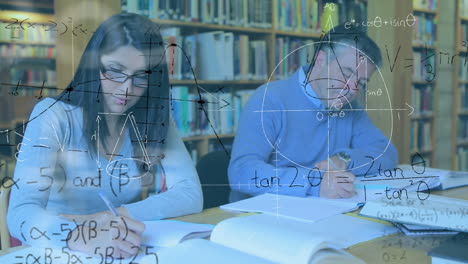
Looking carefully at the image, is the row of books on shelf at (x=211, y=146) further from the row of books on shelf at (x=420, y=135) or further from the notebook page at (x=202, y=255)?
the row of books on shelf at (x=420, y=135)

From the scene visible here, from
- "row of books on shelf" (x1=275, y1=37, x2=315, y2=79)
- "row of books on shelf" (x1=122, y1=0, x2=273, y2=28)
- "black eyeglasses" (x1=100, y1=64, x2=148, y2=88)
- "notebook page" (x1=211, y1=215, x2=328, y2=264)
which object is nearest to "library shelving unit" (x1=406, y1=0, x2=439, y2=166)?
"row of books on shelf" (x1=275, y1=37, x2=315, y2=79)

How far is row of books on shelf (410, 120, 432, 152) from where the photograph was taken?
1.06m

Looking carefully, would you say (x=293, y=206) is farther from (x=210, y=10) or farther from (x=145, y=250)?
(x=210, y=10)

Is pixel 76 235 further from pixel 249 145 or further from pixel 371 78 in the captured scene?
pixel 371 78

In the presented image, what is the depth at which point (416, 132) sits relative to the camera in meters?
1.06

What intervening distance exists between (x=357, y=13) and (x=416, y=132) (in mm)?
297

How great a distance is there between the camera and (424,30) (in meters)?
1.05

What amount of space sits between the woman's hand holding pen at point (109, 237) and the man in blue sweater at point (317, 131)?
31 centimetres

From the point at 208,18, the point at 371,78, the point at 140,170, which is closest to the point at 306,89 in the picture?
the point at 371,78

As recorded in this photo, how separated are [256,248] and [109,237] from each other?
253mm

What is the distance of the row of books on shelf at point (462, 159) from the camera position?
1.17 m

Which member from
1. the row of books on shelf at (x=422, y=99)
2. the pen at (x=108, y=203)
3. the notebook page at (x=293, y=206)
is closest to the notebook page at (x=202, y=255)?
the pen at (x=108, y=203)

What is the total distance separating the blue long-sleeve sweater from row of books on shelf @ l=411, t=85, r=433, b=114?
0.33 ft

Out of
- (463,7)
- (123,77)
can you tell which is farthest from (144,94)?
(463,7)
